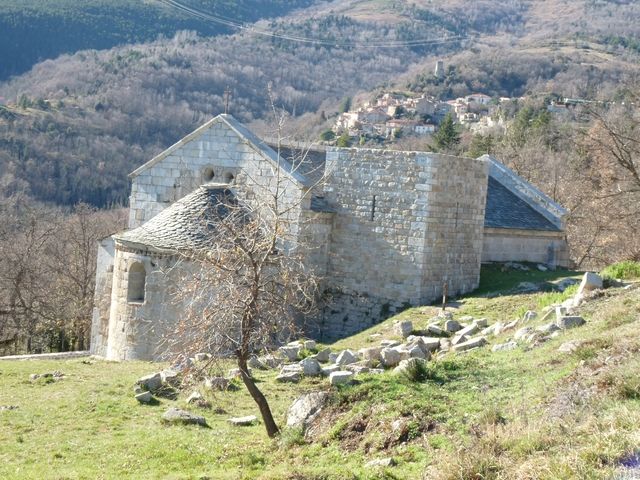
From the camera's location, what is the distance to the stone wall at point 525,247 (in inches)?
844

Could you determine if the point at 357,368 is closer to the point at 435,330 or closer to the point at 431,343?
the point at 431,343

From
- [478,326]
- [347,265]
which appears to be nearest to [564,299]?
[478,326]

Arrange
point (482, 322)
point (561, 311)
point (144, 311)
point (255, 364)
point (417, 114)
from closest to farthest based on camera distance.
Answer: point (561, 311) → point (255, 364) → point (482, 322) → point (144, 311) → point (417, 114)

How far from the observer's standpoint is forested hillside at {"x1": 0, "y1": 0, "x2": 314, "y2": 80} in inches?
4250

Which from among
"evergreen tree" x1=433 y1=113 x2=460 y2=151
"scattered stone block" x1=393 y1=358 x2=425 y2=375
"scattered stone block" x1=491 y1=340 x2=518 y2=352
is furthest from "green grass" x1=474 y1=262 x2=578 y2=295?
"evergreen tree" x1=433 y1=113 x2=460 y2=151

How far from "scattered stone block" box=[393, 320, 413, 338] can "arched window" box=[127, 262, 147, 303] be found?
5455mm

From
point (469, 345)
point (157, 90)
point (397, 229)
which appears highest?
point (157, 90)

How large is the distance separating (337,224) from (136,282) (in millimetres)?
4767

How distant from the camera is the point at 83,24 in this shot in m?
122

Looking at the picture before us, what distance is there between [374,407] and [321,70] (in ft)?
382

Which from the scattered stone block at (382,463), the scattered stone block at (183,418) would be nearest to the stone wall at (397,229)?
the scattered stone block at (183,418)

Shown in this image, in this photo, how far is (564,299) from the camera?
14.9 metres

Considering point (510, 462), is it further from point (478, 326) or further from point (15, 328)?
point (15, 328)

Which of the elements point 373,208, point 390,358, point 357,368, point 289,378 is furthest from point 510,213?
point 357,368
